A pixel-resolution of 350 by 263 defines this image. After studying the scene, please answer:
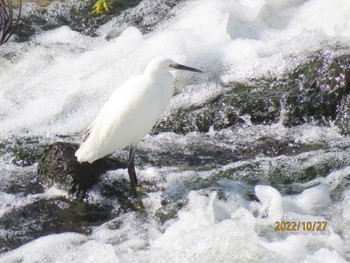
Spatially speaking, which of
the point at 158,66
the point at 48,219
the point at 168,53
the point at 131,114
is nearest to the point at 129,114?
the point at 131,114

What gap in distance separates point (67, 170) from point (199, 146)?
3.29 ft

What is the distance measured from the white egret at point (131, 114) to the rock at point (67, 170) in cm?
11

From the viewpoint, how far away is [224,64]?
621 centimetres

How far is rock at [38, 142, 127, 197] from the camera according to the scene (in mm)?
4895

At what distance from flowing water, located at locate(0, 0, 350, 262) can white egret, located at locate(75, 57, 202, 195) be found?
277 mm

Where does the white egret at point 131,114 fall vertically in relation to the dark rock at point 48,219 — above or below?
above

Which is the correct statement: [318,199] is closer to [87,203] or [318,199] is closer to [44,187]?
[87,203]

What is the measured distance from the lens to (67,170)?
4.90 meters

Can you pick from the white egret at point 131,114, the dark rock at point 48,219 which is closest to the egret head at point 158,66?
the white egret at point 131,114

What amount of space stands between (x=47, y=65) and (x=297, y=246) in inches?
138

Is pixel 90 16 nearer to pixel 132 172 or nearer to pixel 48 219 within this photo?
pixel 132 172

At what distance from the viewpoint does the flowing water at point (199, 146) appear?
13.7ft

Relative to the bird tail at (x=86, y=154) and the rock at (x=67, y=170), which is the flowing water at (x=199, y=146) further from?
the bird tail at (x=86, y=154)

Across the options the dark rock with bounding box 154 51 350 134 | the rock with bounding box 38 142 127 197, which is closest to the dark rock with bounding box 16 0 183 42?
the dark rock with bounding box 154 51 350 134
